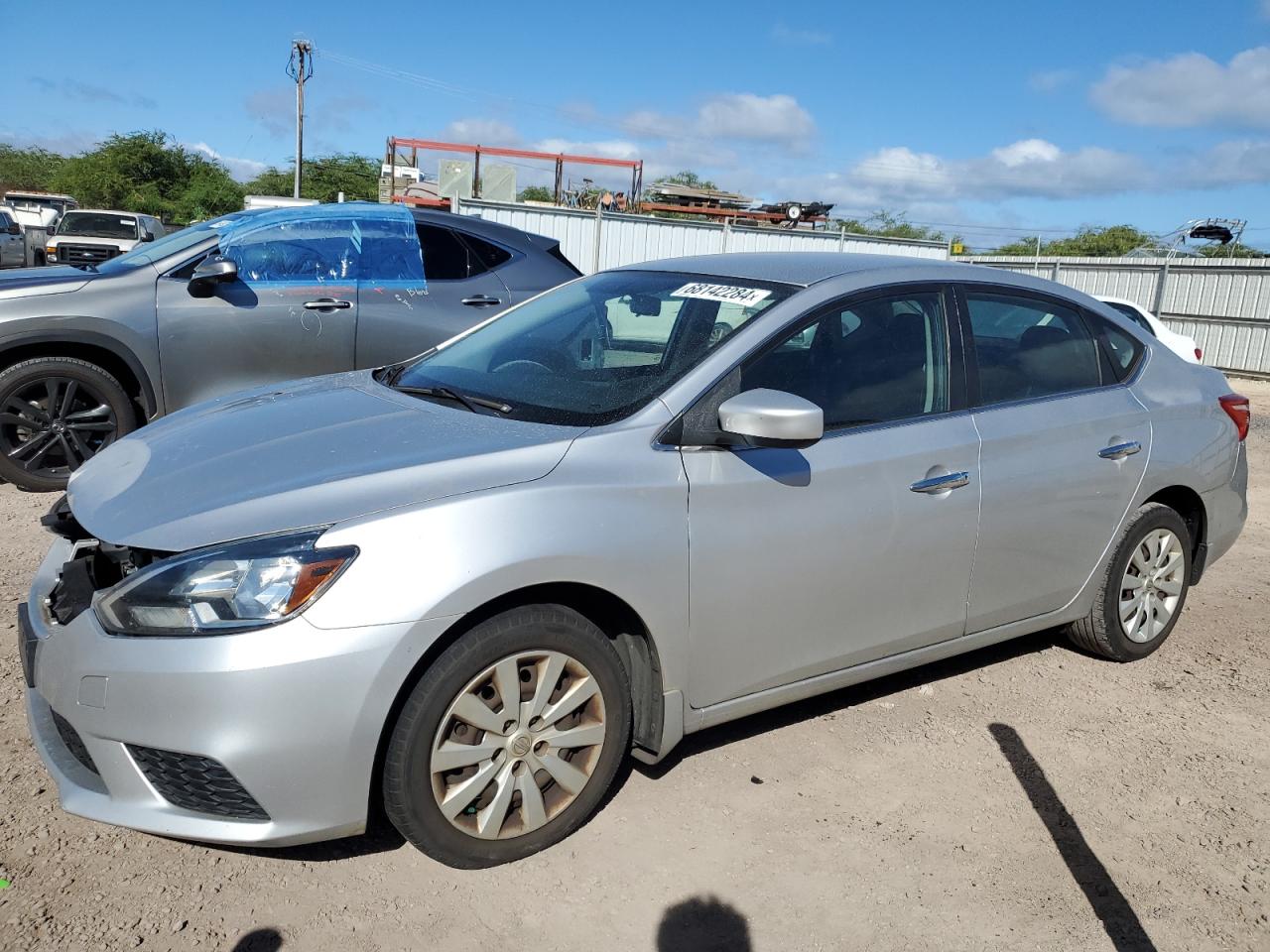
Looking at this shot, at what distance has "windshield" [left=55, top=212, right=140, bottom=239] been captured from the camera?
2230 centimetres

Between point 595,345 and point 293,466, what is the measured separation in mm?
1291

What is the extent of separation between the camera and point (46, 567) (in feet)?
10.0

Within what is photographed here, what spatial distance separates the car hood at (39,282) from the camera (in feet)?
19.1

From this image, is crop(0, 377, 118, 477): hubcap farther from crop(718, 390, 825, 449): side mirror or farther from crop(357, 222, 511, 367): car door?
crop(718, 390, 825, 449): side mirror

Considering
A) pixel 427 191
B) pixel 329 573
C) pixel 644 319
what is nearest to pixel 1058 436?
pixel 644 319

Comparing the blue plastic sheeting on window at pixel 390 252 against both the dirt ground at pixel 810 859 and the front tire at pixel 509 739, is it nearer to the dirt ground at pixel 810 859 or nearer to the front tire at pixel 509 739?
the dirt ground at pixel 810 859

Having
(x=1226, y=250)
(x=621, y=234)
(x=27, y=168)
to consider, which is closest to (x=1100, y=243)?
(x=1226, y=250)

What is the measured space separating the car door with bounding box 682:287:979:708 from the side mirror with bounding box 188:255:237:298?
4.05 m

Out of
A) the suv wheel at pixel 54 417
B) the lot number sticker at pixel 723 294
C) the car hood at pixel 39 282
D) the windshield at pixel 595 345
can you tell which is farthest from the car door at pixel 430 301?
the lot number sticker at pixel 723 294

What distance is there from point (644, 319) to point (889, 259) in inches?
39.4

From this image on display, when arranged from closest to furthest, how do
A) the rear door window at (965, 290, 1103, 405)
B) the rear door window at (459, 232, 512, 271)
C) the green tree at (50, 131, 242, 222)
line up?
the rear door window at (965, 290, 1103, 405) < the rear door window at (459, 232, 512, 271) < the green tree at (50, 131, 242, 222)

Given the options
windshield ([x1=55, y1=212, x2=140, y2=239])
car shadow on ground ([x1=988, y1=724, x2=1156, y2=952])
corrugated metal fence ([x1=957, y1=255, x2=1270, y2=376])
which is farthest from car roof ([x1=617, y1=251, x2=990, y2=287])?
windshield ([x1=55, y1=212, x2=140, y2=239])

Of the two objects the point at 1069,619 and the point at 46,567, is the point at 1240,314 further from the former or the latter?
the point at 46,567

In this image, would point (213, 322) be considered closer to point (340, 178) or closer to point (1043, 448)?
point (1043, 448)
